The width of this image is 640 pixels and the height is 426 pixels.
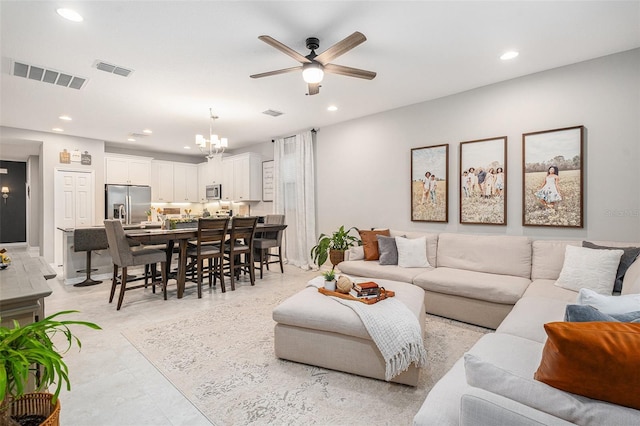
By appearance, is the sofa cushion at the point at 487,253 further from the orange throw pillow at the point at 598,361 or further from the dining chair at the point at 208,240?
the dining chair at the point at 208,240

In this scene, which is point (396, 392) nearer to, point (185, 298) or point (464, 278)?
point (464, 278)

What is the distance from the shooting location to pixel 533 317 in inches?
82.0

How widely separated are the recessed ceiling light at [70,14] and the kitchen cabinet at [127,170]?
519 cm

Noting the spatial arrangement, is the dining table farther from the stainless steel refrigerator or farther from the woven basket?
the stainless steel refrigerator

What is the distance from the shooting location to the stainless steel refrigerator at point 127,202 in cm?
667

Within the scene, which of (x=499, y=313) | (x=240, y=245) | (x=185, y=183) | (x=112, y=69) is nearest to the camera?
(x=499, y=313)

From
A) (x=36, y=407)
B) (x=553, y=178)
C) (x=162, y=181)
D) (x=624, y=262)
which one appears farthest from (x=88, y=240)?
(x=624, y=262)

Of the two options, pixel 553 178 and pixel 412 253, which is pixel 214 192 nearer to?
pixel 412 253

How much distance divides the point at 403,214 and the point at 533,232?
1.66m

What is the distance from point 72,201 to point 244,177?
3.51 metres

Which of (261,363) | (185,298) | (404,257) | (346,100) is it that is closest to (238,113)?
(346,100)

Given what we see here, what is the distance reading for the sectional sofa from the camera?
37.3 inches

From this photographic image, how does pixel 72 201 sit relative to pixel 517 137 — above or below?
below

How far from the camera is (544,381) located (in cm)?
104
